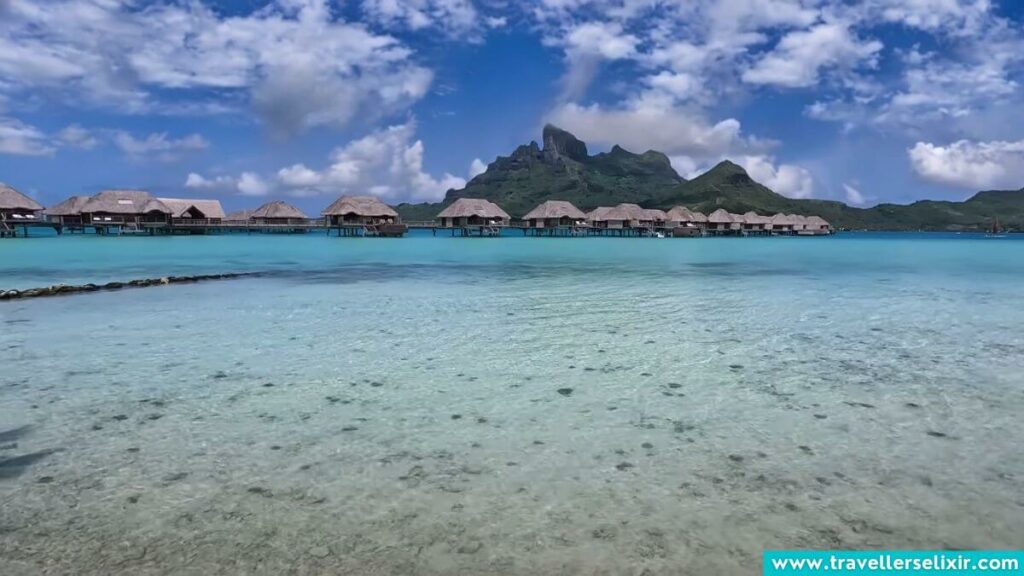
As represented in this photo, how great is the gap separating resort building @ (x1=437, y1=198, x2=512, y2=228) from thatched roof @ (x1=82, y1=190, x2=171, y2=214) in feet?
94.4

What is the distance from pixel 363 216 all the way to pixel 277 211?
10.8 metres

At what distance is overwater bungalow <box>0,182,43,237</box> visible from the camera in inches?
2002

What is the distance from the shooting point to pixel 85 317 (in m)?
10.2

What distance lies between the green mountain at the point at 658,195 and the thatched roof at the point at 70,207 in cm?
9727

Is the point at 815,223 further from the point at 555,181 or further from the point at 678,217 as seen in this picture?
the point at 555,181

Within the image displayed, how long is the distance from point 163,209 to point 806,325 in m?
64.4

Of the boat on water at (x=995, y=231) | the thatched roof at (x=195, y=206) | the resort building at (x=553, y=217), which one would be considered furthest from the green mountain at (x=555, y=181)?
the thatched roof at (x=195, y=206)

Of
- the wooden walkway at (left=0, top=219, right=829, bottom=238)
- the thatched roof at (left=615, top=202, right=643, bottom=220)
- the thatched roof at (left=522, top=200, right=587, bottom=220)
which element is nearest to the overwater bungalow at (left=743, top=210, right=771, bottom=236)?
the wooden walkway at (left=0, top=219, right=829, bottom=238)

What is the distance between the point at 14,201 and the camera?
51781 millimetres

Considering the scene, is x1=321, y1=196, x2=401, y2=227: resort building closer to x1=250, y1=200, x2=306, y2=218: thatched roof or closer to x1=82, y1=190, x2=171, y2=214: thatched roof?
x1=250, y1=200, x2=306, y2=218: thatched roof

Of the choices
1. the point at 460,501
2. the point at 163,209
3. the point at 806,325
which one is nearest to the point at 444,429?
the point at 460,501

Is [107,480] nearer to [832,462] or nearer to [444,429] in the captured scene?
[444,429]

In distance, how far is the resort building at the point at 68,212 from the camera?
58.5m

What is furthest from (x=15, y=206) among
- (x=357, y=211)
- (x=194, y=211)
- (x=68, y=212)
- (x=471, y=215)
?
(x=471, y=215)
